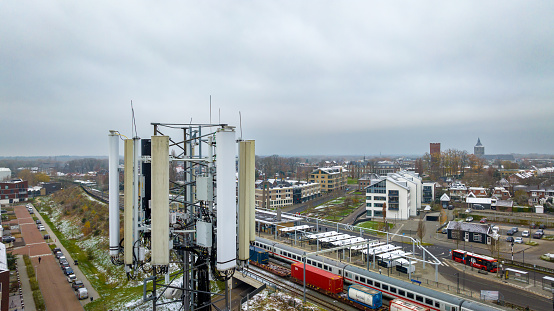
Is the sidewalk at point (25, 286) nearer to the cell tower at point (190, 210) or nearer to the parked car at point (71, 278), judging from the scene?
the parked car at point (71, 278)

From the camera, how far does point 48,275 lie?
94.8ft

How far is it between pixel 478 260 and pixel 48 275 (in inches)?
1496

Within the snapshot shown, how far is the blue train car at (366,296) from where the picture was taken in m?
20.0

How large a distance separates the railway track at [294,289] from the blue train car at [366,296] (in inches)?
38.7

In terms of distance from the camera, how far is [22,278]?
28.0 metres

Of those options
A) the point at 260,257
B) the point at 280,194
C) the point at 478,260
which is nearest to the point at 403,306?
the point at 478,260

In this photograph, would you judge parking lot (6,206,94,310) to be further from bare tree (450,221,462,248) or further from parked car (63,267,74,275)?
bare tree (450,221,462,248)

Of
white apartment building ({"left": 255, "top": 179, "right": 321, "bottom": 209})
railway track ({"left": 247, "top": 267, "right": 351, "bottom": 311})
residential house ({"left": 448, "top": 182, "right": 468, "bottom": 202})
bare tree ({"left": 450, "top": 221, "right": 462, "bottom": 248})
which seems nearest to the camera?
railway track ({"left": 247, "top": 267, "right": 351, "bottom": 311})

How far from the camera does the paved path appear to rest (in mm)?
23391

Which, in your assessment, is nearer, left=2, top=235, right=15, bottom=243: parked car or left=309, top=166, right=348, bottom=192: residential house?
left=2, top=235, right=15, bottom=243: parked car

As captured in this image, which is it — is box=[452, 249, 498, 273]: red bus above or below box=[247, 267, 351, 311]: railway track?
above

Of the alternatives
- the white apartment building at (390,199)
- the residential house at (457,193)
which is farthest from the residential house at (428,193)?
the white apartment building at (390,199)

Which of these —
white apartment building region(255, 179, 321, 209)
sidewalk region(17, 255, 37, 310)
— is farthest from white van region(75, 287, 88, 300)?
white apartment building region(255, 179, 321, 209)

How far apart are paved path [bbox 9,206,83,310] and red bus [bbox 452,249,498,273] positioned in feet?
103
